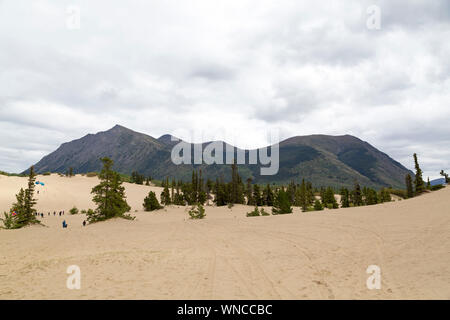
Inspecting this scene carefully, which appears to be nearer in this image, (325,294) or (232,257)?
(325,294)

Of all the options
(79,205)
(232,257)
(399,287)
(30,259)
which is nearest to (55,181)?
(79,205)

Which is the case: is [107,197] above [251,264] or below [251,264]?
above

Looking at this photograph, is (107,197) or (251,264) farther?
(107,197)

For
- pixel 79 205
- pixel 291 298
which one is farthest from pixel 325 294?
pixel 79 205

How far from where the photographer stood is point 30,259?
1212 centimetres

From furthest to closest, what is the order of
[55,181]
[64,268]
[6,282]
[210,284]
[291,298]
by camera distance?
[55,181]
[64,268]
[6,282]
[210,284]
[291,298]

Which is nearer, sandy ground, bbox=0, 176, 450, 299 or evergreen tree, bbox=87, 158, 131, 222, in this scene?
sandy ground, bbox=0, 176, 450, 299

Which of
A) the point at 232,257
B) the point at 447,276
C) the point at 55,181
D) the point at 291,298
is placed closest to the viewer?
the point at 291,298

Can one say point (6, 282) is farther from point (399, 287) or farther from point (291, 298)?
point (399, 287)

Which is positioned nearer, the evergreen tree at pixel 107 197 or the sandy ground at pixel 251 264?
the sandy ground at pixel 251 264

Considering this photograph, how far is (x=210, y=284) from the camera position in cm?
792
